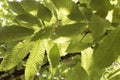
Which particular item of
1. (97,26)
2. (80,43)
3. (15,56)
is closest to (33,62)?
(15,56)

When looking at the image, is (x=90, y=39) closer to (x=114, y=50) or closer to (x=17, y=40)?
(x=114, y=50)

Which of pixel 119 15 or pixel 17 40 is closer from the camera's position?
pixel 119 15

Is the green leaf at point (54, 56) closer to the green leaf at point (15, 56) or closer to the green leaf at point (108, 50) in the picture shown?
the green leaf at point (15, 56)

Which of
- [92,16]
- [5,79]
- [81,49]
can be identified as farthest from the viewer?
[5,79]

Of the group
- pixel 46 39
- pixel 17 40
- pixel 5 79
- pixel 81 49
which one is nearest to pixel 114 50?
pixel 81 49

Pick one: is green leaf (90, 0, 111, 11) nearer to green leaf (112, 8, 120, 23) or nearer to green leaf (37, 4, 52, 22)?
green leaf (112, 8, 120, 23)

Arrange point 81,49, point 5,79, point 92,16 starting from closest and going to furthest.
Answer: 1. point 92,16
2. point 81,49
3. point 5,79

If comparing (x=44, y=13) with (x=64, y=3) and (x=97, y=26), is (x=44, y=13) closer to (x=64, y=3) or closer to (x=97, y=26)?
(x=64, y=3)
